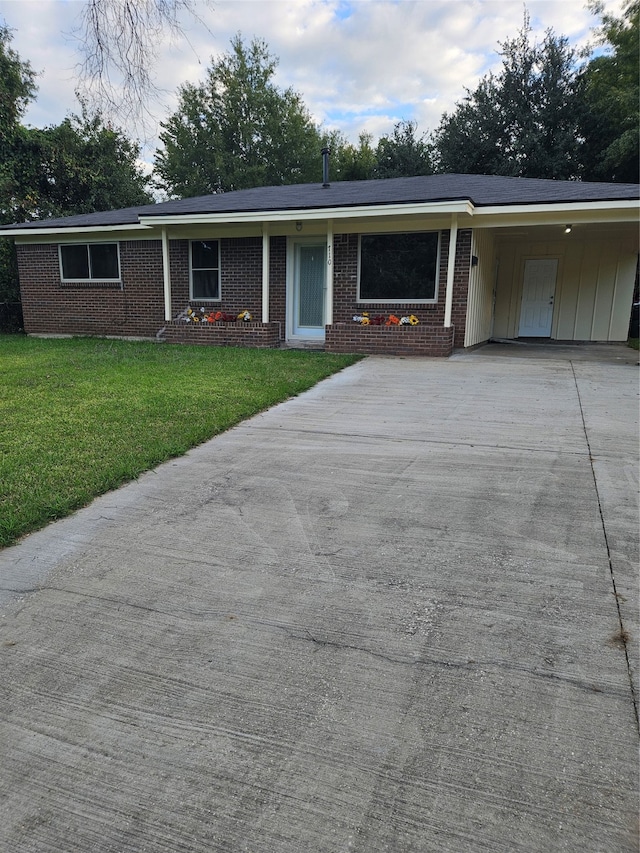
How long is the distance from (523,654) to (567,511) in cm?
153

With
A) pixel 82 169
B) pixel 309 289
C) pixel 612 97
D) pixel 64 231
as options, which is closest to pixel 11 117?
pixel 82 169

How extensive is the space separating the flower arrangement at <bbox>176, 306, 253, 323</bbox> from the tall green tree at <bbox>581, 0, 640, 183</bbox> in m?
14.9

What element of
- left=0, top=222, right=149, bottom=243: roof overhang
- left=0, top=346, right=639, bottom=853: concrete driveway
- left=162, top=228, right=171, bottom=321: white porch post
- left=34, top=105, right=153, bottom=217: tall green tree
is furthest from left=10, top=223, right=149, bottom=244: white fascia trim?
left=0, top=346, right=639, bottom=853: concrete driveway

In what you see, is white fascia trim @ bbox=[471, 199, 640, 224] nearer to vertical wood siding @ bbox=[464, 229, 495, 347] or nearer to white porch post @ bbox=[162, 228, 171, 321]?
vertical wood siding @ bbox=[464, 229, 495, 347]

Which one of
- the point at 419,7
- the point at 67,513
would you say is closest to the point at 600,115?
the point at 419,7

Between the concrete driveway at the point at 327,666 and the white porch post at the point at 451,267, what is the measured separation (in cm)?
676

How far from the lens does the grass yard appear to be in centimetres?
365

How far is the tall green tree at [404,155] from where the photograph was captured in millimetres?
23500

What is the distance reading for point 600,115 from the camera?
65.6 ft

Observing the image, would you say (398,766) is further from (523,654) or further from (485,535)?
(485,535)

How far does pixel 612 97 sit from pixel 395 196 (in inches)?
553

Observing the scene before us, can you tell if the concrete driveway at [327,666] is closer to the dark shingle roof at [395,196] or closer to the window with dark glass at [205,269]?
the dark shingle roof at [395,196]

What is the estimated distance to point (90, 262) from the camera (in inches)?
545

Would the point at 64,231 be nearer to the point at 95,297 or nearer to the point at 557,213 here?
the point at 95,297
